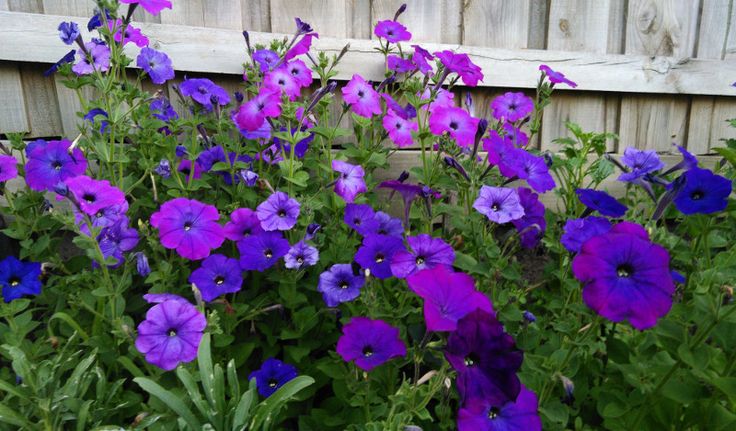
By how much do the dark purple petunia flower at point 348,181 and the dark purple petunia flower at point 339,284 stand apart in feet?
1.04

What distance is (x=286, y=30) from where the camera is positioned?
2.34m

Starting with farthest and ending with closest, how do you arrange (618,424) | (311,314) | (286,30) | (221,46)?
(286,30) < (221,46) < (311,314) < (618,424)

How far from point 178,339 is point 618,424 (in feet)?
3.54

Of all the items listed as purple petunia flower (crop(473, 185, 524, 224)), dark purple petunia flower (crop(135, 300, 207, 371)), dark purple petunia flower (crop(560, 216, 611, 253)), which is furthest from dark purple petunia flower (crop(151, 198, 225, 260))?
dark purple petunia flower (crop(560, 216, 611, 253))

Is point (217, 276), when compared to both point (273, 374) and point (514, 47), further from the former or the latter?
point (514, 47)

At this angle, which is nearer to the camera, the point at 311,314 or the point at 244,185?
the point at 311,314

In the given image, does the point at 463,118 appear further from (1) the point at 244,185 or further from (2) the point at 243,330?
(2) the point at 243,330

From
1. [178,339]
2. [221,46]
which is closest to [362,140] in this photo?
[221,46]

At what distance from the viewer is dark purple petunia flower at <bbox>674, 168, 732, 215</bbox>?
43.4 inches

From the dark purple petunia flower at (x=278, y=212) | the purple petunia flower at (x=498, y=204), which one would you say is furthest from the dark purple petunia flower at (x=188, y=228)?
the purple petunia flower at (x=498, y=204)

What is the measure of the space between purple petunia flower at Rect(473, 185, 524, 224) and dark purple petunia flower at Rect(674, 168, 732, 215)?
38cm

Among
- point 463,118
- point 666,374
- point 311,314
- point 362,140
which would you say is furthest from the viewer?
point 362,140

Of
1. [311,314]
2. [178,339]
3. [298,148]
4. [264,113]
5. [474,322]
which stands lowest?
[311,314]

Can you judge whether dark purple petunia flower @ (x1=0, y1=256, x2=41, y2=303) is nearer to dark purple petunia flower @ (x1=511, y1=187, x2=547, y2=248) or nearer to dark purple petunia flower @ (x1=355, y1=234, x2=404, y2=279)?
dark purple petunia flower @ (x1=355, y1=234, x2=404, y2=279)
